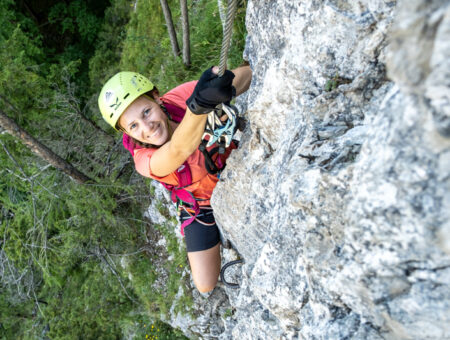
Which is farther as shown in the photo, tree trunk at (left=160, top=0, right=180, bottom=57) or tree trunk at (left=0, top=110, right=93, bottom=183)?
tree trunk at (left=160, top=0, right=180, bottom=57)

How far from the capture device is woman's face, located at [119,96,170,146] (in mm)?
3225

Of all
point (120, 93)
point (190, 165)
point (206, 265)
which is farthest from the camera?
point (206, 265)

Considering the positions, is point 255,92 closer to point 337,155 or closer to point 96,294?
point 337,155

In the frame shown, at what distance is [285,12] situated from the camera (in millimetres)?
2500

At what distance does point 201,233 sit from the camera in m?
4.50

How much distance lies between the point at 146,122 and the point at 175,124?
1.18 feet

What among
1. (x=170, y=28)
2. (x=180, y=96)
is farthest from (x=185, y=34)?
(x=180, y=96)

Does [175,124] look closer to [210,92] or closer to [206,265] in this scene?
[210,92]

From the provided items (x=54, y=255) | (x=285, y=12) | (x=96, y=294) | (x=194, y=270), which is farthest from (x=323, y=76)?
(x=96, y=294)

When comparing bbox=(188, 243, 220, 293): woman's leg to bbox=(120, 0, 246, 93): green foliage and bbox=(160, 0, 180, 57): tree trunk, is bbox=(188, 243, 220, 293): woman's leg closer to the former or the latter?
bbox=(120, 0, 246, 93): green foliage

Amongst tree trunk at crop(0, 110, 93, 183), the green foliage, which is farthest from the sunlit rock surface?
tree trunk at crop(0, 110, 93, 183)

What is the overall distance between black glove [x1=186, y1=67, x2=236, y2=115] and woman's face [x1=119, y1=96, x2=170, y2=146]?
858mm

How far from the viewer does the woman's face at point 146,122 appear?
127 inches

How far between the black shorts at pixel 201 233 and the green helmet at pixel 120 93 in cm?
164
